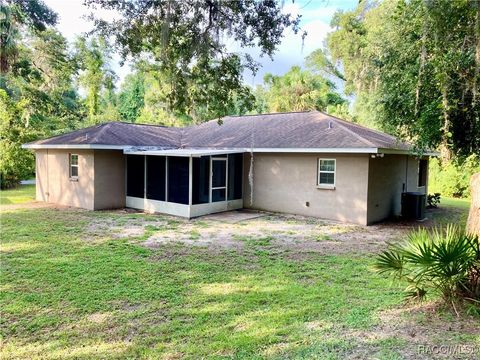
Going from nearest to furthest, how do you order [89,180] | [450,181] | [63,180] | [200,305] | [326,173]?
[200,305] → [326,173] → [89,180] → [63,180] → [450,181]

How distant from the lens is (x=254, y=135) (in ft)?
51.4

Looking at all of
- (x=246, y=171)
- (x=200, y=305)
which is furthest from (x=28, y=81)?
(x=200, y=305)

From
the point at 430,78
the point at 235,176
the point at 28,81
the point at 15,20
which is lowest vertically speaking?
the point at 235,176

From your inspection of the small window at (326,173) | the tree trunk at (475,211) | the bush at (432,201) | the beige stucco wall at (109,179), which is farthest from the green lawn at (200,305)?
the bush at (432,201)

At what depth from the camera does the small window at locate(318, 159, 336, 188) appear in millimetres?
12859

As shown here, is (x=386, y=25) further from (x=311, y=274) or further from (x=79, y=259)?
(x=79, y=259)

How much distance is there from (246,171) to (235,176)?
0.54 m

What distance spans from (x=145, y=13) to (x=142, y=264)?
490 cm

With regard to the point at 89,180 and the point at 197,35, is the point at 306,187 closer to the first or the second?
the point at 197,35

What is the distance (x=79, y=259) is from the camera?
768 centimetres

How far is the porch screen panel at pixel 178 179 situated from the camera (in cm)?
1307

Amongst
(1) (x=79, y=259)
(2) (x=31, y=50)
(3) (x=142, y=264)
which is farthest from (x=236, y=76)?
(2) (x=31, y=50)

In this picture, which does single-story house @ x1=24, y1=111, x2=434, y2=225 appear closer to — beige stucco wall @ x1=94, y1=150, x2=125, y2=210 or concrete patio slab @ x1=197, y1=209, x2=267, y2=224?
beige stucco wall @ x1=94, y1=150, x2=125, y2=210

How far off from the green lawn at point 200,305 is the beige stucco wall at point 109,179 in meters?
5.47
